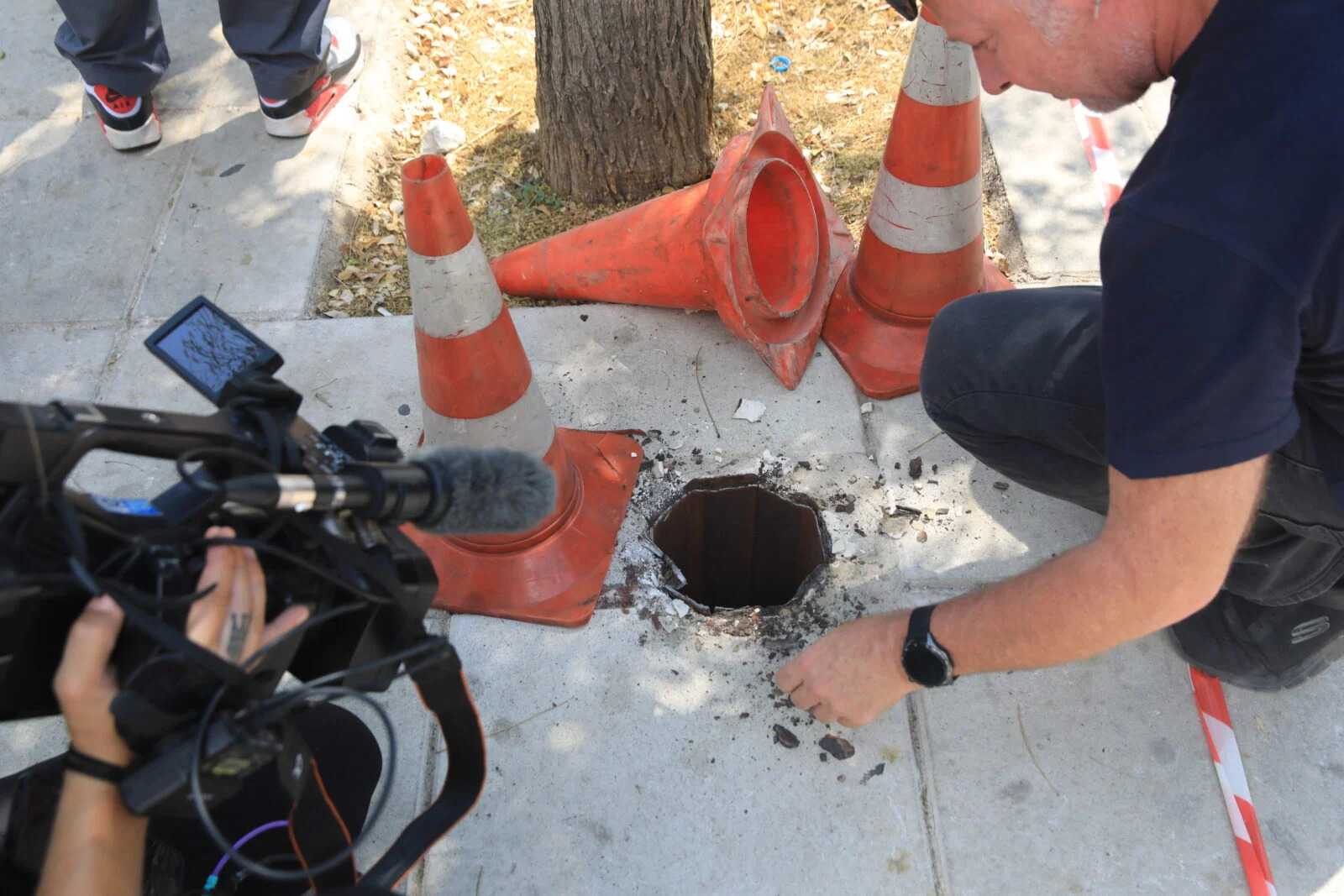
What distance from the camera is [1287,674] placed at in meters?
2.36

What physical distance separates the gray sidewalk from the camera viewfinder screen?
1.24 metres

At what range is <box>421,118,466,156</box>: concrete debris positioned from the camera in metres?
4.18

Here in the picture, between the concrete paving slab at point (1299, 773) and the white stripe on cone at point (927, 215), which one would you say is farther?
the white stripe on cone at point (927, 215)

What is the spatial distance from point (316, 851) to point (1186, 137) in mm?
1864

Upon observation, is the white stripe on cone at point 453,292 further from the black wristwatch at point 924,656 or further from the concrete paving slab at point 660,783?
the black wristwatch at point 924,656

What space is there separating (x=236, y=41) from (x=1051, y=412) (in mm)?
3400


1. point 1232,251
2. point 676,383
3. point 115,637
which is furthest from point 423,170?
point 1232,251

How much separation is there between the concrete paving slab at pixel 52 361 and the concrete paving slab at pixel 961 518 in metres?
2.63

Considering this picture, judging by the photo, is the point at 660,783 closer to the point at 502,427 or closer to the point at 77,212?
the point at 502,427

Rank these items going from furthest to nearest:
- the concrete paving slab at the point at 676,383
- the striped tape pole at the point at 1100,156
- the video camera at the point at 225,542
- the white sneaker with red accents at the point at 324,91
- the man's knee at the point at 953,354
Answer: the white sneaker with red accents at the point at 324,91, the striped tape pole at the point at 1100,156, the concrete paving slab at the point at 676,383, the man's knee at the point at 953,354, the video camera at the point at 225,542

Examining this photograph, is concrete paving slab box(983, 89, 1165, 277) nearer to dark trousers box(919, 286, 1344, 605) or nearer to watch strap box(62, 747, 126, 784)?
dark trousers box(919, 286, 1344, 605)

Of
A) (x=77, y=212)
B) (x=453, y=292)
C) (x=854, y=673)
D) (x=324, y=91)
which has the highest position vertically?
(x=453, y=292)

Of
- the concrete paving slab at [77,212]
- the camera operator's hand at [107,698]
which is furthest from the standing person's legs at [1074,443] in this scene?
the concrete paving slab at [77,212]

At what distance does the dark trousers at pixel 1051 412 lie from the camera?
211 centimetres
